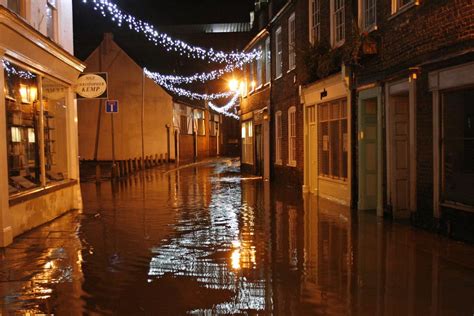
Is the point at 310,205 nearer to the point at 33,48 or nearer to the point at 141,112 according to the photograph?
the point at 33,48

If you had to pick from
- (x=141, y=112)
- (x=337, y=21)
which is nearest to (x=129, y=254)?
(x=337, y=21)

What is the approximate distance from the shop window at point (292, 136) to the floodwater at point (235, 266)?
674 centimetres

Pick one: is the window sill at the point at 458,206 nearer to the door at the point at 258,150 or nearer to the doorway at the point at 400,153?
the doorway at the point at 400,153

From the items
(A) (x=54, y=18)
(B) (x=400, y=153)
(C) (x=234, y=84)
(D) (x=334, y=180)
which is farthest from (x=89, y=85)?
(C) (x=234, y=84)

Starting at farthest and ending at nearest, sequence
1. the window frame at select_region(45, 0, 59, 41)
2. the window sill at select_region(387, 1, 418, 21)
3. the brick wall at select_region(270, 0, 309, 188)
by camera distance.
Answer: the brick wall at select_region(270, 0, 309, 188)
the window frame at select_region(45, 0, 59, 41)
the window sill at select_region(387, 1, 418, 21)

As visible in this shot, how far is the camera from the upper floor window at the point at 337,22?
14.5 m

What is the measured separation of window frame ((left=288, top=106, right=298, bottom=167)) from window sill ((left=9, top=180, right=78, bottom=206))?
8494 millimetres

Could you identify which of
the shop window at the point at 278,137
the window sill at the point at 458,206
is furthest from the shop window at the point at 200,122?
the window sill at the point at 458,206

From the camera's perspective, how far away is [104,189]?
67.2 feet

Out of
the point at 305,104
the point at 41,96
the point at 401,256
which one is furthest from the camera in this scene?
the point at 305,104

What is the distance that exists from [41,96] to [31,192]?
7.15ft

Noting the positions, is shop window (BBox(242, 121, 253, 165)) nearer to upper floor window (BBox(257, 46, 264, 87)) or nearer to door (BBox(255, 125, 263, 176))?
door (BBox(255, 125, 263, 176))

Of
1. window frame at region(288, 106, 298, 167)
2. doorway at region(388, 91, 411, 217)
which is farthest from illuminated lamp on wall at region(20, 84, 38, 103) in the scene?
window frame at region(288, 106, 298, 167)

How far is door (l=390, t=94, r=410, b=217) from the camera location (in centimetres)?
1166
